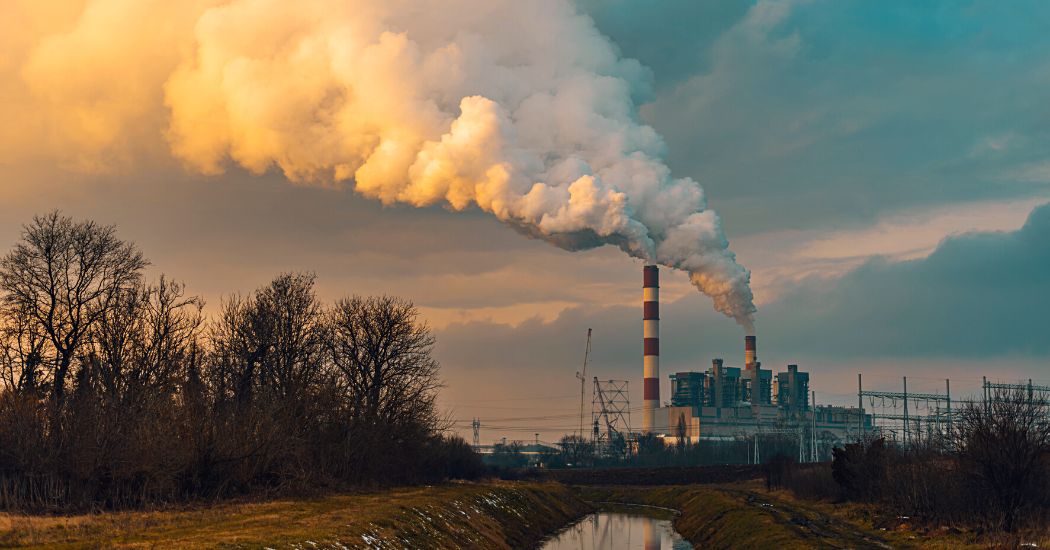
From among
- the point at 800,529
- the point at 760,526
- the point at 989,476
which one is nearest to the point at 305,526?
the point at 800,529

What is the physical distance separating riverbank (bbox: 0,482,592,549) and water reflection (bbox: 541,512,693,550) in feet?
9.23

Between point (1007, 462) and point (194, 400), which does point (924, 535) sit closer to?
point (1007, 462)

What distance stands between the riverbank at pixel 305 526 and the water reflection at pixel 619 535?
2.81 metres

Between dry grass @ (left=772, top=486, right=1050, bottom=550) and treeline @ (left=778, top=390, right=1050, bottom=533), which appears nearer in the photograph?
dry grass @ (left=772, top=486, right=1050, bottom=550)

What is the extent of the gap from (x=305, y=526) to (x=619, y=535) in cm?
3573

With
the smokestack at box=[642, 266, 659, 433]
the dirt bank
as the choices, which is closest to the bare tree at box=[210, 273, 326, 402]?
the dirt bank

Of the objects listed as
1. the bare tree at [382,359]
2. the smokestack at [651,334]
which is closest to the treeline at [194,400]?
the bare tree at [382,359]

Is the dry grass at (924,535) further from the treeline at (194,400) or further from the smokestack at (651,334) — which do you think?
the smokestack at (651,334)

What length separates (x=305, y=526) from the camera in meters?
34.4

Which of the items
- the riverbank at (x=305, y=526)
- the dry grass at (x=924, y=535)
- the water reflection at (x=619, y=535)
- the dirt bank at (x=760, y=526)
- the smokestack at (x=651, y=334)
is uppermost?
the smokestack at (x=651, y=334)

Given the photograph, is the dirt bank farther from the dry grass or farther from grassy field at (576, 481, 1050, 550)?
the dry grass

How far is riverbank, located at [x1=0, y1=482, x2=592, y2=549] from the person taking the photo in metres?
28.2

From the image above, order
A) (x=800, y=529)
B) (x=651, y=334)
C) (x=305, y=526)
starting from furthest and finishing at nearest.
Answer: (x=651, y=334) < (x=800, y=529) < (x=305, y=526)

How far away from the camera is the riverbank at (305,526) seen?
2822cm
